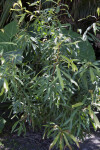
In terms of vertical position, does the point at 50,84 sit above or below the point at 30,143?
above

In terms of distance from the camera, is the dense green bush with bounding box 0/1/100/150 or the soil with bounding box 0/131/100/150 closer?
the dense green bush with bounding box 0/1/100/150

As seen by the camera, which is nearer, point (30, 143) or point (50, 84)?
point (50, 84)

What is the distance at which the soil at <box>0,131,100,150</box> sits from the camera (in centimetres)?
254

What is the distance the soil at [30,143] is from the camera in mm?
2537

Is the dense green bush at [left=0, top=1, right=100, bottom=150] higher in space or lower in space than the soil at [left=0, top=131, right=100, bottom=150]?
higher

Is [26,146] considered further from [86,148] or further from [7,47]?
[7,47]

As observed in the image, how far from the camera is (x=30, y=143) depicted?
2643 mm

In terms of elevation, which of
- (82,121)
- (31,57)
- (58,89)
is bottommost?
(82,121)

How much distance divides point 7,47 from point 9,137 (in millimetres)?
1217

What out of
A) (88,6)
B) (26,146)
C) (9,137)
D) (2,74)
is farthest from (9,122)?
(88,6)

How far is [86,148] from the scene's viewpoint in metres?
2.67

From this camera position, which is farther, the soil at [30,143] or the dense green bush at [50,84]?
the soil at [30,143]

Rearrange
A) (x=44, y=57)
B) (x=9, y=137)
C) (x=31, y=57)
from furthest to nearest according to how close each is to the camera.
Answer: (x=9, y=137) < (x=31, y=57) < (x=44, y=57)

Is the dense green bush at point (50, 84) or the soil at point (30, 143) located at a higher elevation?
the dense green bush at point (50, 84)
